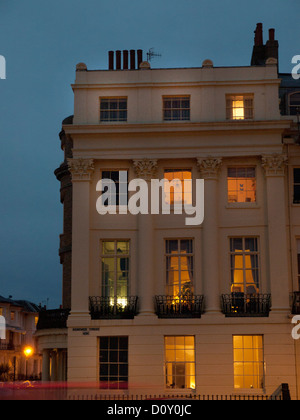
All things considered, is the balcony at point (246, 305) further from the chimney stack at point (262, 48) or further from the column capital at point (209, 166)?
the chimney stack at point (262, 48)

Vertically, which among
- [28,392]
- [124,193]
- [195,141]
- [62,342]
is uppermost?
[195,141]

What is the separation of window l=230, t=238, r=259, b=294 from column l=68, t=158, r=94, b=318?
21.9 ft

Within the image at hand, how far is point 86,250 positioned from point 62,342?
607 centimetres

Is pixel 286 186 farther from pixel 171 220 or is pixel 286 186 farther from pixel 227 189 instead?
pixel 171 220

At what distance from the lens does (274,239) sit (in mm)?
34625

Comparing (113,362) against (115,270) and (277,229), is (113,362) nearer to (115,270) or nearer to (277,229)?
(115,270)

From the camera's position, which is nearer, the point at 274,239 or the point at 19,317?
the point at 274,239

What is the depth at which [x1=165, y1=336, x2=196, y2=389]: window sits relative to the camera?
111 ft

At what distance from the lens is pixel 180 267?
3512 cm

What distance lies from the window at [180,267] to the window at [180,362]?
208cm

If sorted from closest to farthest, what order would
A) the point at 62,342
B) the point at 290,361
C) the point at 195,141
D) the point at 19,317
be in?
the point at 290,361
the point at 195,141
the point at 62,342
the point at 19,317

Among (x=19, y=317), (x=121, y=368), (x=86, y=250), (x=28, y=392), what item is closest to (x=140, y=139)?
(x=86, y=250)


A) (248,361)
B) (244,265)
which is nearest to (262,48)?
(244,265)

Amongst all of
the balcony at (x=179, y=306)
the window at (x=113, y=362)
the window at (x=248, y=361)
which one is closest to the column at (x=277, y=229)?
the window at (x=248, y=361)
